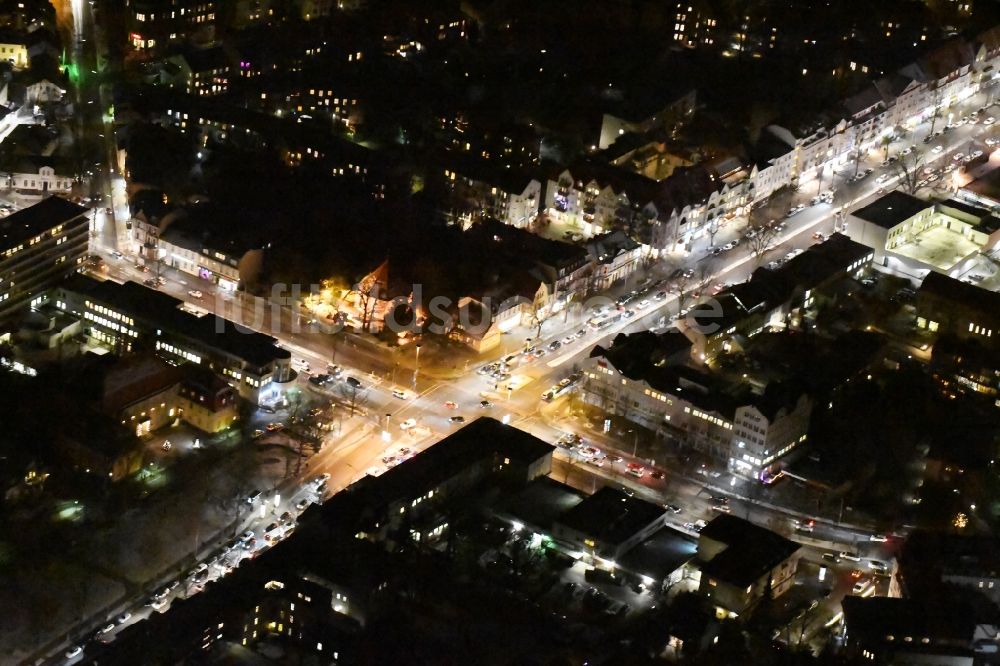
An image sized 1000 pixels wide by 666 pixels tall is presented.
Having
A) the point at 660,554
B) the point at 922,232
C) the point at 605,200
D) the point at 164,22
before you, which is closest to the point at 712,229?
the point at 605,200

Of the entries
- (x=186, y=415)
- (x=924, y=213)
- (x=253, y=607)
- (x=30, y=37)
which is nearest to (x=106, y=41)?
(x=30, y=37)

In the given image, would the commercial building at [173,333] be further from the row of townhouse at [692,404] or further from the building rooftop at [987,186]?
the building rooftop at [987,186]

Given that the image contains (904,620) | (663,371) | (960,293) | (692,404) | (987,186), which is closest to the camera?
(904,620)

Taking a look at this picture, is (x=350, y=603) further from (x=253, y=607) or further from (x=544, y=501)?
(x=544, y=501)

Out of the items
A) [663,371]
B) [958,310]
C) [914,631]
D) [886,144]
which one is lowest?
[914,631]

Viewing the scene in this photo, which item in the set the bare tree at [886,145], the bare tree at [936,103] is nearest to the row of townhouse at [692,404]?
the bare tree at [886,145]

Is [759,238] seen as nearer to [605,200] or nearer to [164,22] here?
[605,200]

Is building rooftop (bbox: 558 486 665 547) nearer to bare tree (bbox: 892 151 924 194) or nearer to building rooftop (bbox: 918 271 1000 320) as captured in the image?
building rooftop (bbox: 918 271 1000 320)
